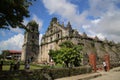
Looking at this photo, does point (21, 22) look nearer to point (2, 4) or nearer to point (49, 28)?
point (2, 4)

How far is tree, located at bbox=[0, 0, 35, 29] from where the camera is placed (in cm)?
1122

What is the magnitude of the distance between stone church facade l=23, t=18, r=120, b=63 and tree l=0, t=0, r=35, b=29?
2702 cm

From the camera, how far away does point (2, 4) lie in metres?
10.6

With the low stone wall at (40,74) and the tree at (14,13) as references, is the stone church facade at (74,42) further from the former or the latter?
the tree at (14,13)

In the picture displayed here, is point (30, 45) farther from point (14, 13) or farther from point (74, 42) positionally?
point (14, 13)

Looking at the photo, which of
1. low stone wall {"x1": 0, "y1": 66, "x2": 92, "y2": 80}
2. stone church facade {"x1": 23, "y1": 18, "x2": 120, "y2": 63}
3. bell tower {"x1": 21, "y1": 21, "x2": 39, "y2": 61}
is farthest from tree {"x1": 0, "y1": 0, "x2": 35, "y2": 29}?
bell tower {"x1": 21, "y1": 21, "x2": 39, "y2": 61}

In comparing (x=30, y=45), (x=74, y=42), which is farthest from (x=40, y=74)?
(x=30, y=45)

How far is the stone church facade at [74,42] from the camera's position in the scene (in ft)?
131

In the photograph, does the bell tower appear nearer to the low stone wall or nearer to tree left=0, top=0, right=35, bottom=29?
the low stone wall

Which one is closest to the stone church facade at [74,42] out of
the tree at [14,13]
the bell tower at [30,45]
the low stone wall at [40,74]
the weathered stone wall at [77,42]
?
the weathered stone wall at [77,42]

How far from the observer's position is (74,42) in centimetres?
3853

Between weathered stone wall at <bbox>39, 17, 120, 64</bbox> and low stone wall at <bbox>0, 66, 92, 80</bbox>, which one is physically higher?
weathered stone wall at <bbox>39, 17, 120, 64</bbox>

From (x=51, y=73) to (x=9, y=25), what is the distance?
7.01 m

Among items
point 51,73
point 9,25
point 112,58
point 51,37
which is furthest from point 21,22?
point 112,58
